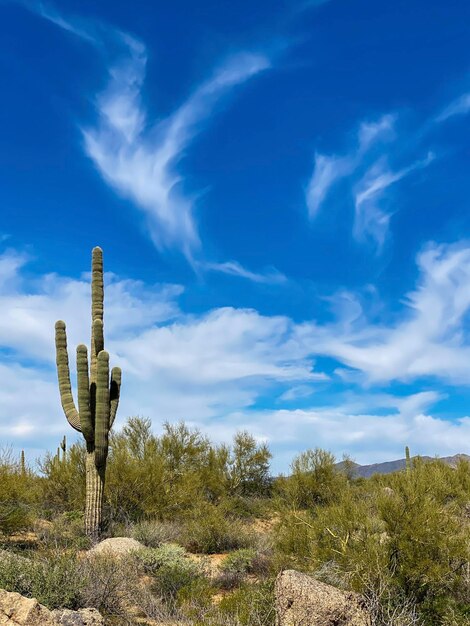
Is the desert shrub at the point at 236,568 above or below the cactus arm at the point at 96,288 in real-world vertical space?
below

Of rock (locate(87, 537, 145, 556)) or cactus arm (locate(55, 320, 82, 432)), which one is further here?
cactus arm (locate(55, 320, 82, 432))

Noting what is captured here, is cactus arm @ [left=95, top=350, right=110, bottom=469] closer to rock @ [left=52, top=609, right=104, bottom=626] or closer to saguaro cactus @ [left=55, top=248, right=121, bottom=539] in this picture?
saguaro cactus @ [left=55, top=248, right=121, bottom=539]

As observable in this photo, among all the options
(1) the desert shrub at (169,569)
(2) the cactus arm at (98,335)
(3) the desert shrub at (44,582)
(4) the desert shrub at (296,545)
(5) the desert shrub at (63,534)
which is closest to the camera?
(3) the desert shrub at (44,582)

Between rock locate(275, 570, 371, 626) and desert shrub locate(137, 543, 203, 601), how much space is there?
2.82m

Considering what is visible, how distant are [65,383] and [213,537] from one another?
19.2 ft

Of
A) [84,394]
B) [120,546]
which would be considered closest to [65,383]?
[84,394]

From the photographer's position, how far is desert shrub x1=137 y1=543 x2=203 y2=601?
10.2 metres

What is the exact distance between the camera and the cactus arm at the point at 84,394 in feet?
49.7

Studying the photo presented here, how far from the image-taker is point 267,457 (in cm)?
2816

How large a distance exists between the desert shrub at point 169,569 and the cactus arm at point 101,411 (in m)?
3.38

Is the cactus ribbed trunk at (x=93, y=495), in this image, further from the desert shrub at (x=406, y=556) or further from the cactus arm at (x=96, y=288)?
the desert shrub at (x=406, y=556)

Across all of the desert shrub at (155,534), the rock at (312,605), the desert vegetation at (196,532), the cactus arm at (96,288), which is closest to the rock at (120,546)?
the desert vegetation at (196,532)

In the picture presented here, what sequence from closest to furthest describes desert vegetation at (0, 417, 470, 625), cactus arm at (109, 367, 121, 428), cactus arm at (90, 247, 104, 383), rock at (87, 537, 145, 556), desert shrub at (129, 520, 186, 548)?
desert vegetation at (0, 417, 470, 625), rock at (87, 537, 145, 556), desert shrub at (129, 520, 186, 548), cactus arm at (109, 367, 121, 428), cactus arm at (90, 247, 104, 383)

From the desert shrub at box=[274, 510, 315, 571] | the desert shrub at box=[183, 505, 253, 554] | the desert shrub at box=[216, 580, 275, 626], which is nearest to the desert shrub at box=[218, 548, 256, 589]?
the desert shrub at box=[274, 510, 315, 571]
